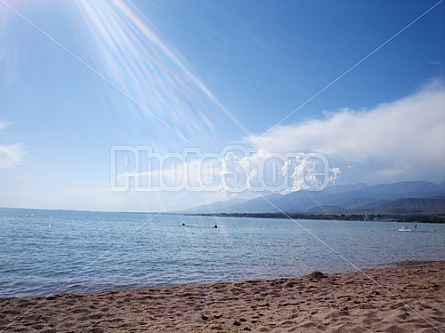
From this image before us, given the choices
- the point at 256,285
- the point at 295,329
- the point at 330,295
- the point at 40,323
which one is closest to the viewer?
the point at 295,329

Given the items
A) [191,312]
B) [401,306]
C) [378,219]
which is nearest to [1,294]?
[191,312]

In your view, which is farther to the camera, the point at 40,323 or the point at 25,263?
the point at 25,263

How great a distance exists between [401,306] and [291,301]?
3.16 metres

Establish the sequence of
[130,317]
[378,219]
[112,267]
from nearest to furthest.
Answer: [130,317]
[112,267]
[378,219]

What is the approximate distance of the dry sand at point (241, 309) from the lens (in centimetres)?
709

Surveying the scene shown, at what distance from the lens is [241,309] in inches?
358

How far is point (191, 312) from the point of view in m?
8.93

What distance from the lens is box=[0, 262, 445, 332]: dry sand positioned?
279 inches

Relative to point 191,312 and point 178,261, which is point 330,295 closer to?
point 191,312

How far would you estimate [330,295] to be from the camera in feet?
35.8

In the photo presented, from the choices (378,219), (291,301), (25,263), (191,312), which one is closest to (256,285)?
(291,301)

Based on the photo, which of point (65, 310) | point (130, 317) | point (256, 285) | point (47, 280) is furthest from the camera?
point (47, 280)

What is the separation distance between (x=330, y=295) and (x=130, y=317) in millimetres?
6725

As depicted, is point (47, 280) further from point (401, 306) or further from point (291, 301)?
point (401, 306)
